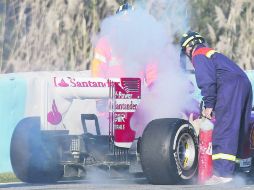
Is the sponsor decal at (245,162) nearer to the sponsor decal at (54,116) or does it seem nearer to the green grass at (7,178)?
the sponsor decal at (54,116)

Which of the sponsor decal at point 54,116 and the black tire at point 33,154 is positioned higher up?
the sponsor decal at point 54,116

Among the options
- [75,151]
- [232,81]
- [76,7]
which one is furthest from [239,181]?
[76,7]

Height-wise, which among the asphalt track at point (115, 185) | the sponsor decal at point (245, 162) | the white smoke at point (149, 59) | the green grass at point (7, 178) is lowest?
the green grass at point (7, 178)

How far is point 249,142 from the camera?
9.43 metres

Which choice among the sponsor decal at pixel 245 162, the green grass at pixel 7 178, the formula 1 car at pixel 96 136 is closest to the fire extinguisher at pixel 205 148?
the formula 1 car at pixel 96 136

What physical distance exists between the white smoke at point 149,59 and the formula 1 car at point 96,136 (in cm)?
26

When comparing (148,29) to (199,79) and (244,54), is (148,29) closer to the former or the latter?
(199,79)

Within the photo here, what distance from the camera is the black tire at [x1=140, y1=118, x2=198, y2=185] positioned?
883 cm

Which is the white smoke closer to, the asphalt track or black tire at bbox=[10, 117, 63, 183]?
the asphalt track

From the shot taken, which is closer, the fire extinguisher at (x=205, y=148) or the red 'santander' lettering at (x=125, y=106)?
the fire extinguisher at (x=205, y=148)

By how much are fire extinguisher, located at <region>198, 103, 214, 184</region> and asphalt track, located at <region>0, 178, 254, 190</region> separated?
28 cm

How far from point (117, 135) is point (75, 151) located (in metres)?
0.45

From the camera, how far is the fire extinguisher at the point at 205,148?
9180 mm

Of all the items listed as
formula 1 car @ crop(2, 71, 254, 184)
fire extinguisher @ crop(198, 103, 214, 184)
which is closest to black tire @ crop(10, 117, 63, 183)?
formula 1 car @ crop(2, 71, 254, 184)
